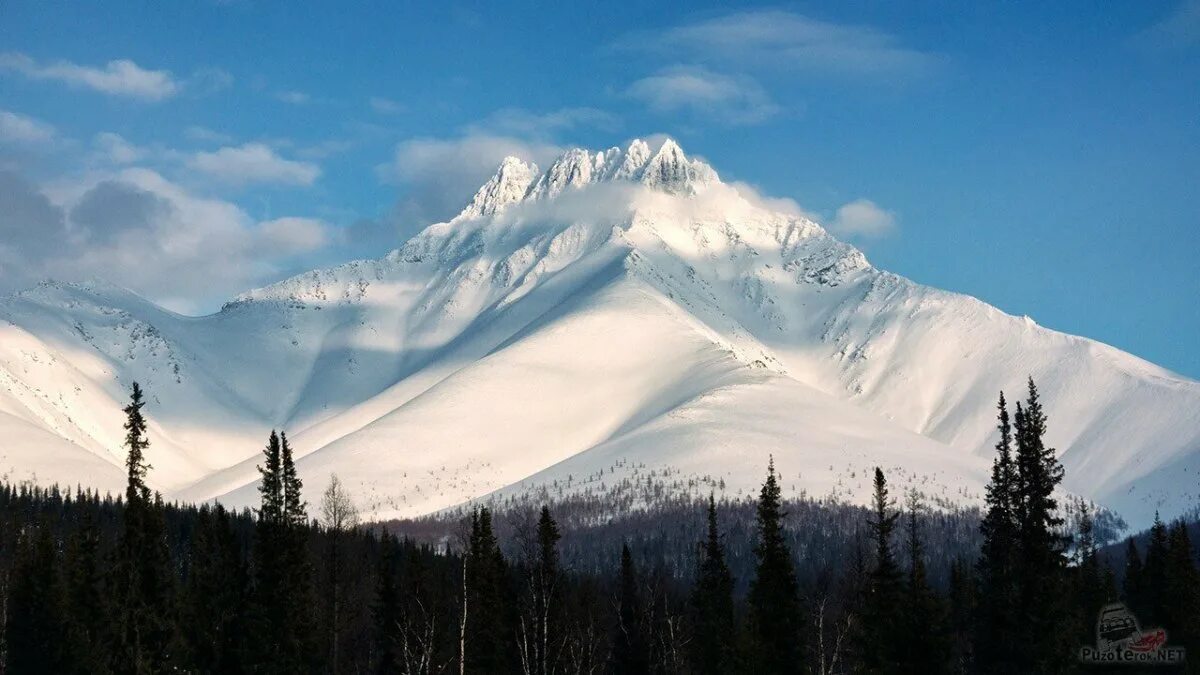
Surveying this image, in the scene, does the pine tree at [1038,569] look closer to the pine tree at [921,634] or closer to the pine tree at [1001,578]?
the pine tree at [1001,578]

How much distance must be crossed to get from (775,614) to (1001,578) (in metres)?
11.9

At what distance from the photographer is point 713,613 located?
3280 inches

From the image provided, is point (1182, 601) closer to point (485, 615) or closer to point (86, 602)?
point (485, 615)

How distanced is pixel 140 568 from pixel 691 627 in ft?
130

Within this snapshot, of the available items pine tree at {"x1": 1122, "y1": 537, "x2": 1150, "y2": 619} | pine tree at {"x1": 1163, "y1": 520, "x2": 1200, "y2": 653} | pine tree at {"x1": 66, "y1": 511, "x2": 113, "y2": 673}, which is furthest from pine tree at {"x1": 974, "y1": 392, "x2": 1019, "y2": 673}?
pine tree at {"x1": 66, "y1": 511, "x2": 113, "y2": 673}

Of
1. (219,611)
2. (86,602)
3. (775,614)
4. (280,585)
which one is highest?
(86,602)

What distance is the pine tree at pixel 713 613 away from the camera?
8219 centimetres

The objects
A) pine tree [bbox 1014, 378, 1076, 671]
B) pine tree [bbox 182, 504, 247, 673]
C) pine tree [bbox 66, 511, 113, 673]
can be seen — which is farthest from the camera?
pine tree [bbox 66, 511, 113, 673]

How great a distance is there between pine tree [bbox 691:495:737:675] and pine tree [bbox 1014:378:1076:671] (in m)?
21.6

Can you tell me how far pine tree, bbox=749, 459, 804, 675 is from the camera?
70.0m

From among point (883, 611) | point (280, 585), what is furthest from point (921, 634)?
point (280, 585)

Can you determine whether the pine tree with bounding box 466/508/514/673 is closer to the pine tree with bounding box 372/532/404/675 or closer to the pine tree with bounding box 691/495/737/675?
the pine tree with bounding box 372/532/404/675

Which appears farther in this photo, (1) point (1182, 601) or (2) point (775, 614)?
(1) point (1182, 601)

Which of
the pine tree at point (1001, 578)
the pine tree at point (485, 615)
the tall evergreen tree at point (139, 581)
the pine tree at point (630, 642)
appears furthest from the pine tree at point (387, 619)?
the pine tree at point (1001, 578)
